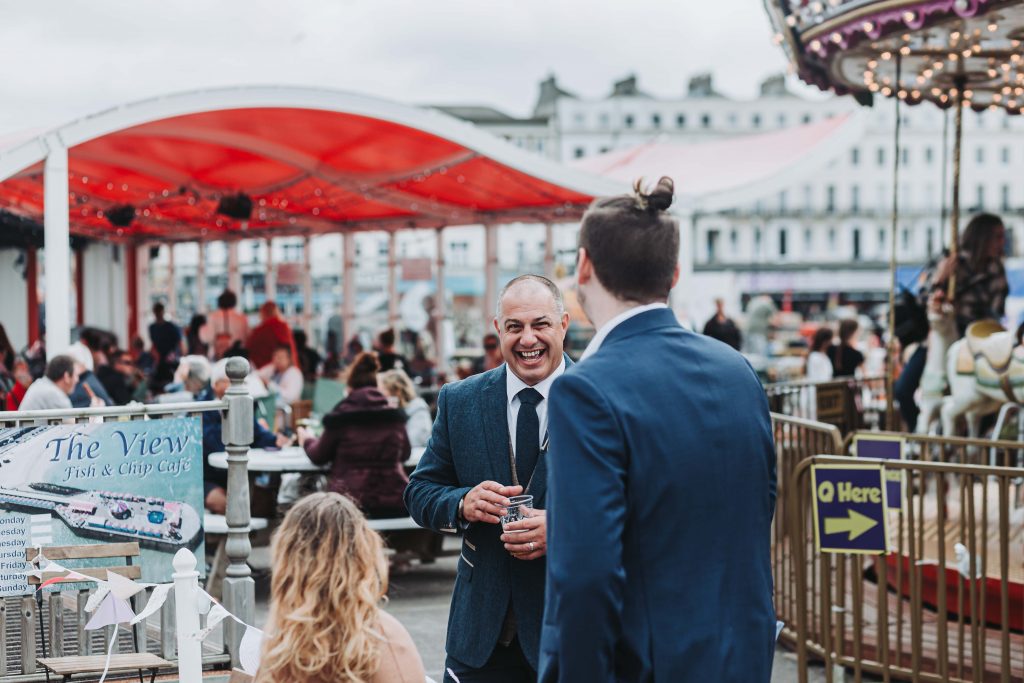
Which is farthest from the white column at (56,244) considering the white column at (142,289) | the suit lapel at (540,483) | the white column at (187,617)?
the white column at (142,289)

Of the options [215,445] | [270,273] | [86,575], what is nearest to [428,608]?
[215,445]

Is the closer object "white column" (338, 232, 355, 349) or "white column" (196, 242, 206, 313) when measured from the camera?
"white column" (338, 232, 355, 349)

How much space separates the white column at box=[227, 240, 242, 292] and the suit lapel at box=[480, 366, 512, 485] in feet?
62.4

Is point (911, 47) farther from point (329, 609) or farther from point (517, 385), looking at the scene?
point (329, 609)

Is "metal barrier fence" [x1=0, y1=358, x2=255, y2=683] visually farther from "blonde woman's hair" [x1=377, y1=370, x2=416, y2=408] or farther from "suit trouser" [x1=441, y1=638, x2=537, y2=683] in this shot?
"blonde woman's hair" [x1=377, y1=370, x2=416, y2=408]

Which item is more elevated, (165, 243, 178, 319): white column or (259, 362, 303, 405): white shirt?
(165, 243, 178, 319): white column

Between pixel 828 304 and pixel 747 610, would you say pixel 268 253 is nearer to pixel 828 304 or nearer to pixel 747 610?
pixel 747 610

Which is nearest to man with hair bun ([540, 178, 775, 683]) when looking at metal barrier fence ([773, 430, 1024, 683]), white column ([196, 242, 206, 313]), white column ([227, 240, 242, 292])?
metal barrier fence ([773, 430, 1024, 683])

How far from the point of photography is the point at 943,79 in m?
10.7

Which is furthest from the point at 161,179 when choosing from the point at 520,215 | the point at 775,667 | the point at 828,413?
the point at 775,667

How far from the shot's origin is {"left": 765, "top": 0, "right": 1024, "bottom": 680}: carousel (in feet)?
24.0

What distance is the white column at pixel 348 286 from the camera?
19688 millimetres

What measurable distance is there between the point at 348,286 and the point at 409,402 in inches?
433

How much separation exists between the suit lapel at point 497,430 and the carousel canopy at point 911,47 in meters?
4.92
